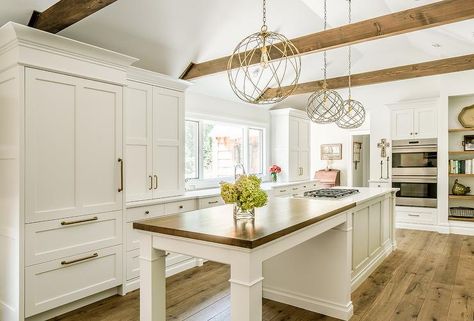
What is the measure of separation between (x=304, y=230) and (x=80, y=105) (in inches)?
84.0

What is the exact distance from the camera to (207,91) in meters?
5.26

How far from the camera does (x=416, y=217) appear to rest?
6.12 metres

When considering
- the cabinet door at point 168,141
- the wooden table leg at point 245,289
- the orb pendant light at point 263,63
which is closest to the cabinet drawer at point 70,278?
the cabinet door at point 168,141

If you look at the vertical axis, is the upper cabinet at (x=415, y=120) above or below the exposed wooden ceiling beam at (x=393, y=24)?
below

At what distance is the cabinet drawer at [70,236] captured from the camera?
2.58 metres

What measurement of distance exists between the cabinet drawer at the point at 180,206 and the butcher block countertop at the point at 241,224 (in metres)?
1.33

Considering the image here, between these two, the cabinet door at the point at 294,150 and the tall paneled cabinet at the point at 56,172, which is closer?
the tall paneled cabinet at the point at 56,172

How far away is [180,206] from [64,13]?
2241 mm

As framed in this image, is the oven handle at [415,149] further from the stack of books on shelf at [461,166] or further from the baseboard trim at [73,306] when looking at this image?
the baseboard trim at [73,306]

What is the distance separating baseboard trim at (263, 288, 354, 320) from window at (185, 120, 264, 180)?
7.83 ft

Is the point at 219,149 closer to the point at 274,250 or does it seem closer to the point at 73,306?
the point at 73,306

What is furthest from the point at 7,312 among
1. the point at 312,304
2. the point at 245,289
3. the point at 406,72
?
the point at 406,72

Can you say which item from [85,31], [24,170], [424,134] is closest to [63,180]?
[24,170]

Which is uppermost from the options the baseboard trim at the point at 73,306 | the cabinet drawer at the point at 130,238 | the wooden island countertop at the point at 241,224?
the wooden island countertop at the point at 241,224
